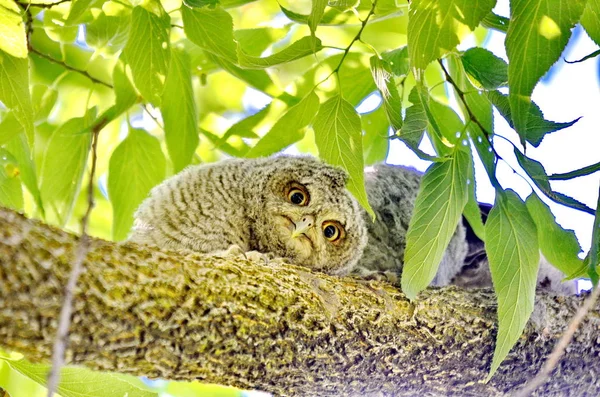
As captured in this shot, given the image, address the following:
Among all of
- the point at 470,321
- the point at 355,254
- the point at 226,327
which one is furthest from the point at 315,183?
the point at 226,327

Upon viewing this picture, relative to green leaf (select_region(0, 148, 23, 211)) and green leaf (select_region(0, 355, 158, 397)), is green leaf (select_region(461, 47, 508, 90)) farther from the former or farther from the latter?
green leaf (select_region(0, 148, 23, 211))

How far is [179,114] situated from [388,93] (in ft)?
3.22

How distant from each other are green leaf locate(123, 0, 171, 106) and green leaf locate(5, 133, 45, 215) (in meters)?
0.75

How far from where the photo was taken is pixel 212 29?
7.67 ft

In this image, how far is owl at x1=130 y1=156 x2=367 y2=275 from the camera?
3.12 m

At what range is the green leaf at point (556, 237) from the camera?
8.18 feet

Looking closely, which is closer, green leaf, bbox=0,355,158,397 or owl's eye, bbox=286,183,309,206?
green leaf, bbox=0,355,158,397

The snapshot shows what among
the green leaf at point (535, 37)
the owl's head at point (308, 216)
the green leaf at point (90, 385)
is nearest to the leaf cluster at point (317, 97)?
the green leaf at point (535, 37)

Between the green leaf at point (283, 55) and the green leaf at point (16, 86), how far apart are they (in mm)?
689

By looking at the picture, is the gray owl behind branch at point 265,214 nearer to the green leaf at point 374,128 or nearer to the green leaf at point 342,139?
the green leaf at point 374,128

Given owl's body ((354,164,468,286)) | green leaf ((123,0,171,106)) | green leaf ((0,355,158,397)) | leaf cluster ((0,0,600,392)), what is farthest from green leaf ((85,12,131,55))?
owl's body ((354,164,468,286))

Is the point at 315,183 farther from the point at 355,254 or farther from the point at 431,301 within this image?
the point at 431,301

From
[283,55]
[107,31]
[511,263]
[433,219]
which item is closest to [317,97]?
[283,55]

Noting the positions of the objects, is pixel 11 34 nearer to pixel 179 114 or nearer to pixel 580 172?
pixel 179 114
